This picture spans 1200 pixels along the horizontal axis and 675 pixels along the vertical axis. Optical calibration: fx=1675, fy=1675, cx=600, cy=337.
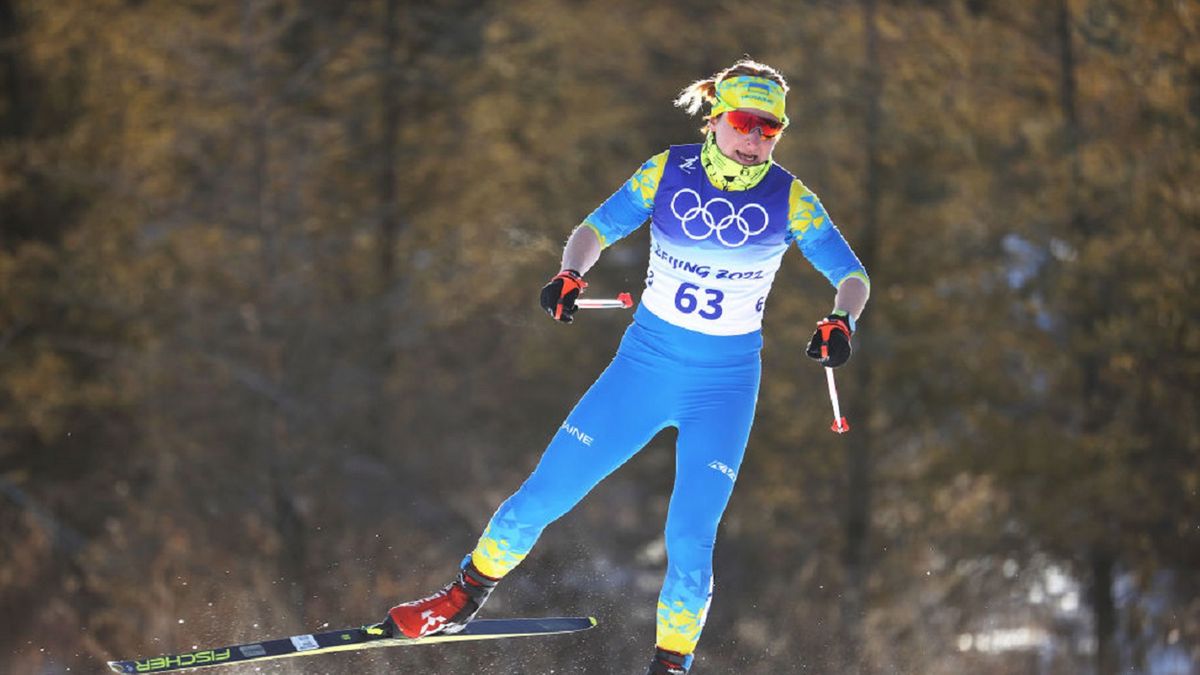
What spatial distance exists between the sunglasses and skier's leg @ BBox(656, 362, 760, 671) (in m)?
0.93

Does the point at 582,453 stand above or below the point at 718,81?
below

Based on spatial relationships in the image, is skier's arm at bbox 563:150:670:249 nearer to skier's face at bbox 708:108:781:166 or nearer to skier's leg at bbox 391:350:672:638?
skier's face at bbox 708:108:781:166

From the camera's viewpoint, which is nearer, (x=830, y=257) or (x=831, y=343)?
(x=831, y=343)

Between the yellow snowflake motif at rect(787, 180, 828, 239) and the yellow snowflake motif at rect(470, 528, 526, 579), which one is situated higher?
the yellow snowflake motif at rect(787, 180, 828, 239)

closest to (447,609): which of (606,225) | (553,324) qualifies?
(606,225)

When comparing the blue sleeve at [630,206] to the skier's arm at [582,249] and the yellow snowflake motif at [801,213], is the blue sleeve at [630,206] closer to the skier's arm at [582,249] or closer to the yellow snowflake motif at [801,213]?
the skier's arm at [582,249]

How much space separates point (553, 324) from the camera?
20.2 meters

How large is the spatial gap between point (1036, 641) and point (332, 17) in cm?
1035

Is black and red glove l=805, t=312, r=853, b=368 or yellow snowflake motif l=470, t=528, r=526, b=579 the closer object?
black and red glove l=805, t=312, r=853, b=368

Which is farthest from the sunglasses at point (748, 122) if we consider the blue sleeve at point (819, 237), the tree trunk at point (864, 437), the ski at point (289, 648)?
the tree trunk at point (864, 437)

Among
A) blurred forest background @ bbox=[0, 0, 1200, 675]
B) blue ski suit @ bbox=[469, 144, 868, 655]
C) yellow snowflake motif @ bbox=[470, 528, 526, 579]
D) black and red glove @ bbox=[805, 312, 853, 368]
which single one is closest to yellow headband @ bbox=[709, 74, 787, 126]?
blue ski suit @ bbox=[469, 144, 868, 655]

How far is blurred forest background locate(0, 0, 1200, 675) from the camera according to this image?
17562 mm

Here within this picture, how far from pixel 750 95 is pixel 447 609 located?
7.53 feet

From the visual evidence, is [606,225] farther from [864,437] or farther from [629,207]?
[864,437]
